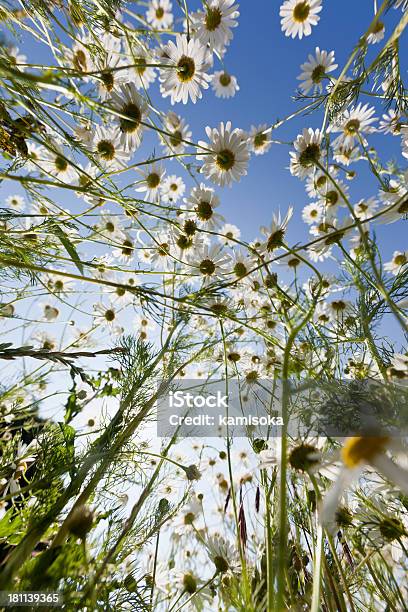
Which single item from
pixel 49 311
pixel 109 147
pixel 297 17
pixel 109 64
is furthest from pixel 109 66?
pixel 49 311

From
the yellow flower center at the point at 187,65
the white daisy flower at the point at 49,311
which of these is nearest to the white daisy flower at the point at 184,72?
the yellow flower center at the point at 187,65

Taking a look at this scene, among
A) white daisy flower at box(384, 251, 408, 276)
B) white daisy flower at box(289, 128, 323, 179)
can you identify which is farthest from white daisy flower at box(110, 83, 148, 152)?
white daisy flower at box(384, 251, 408, 276)

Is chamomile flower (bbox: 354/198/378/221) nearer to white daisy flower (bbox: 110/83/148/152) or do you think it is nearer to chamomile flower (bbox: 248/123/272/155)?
chamomile flower (bbox: 248/123/272/155)

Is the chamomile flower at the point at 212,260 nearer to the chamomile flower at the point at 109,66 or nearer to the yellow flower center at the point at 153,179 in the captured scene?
the yellow flower center at the point at 153,179

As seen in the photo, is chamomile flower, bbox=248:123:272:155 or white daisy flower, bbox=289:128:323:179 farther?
chamomile flower, bbox=248:123:272:155

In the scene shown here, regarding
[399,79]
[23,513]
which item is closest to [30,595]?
[23,513]
